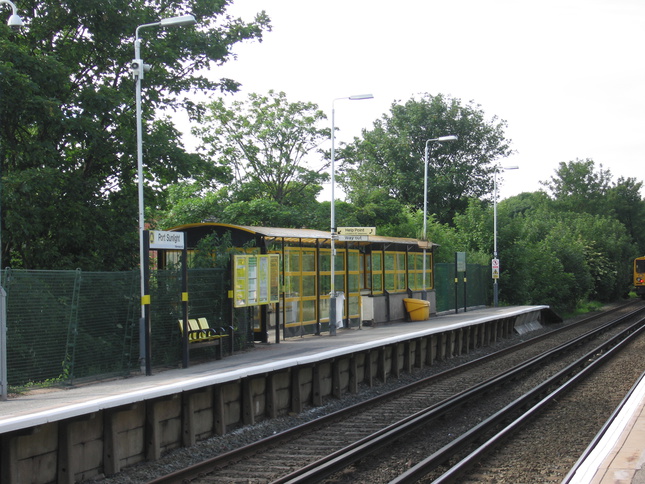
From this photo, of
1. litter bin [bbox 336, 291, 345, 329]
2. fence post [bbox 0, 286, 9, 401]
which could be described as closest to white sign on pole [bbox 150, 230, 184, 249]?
fence post [bbox 0, 286, 9, 401]

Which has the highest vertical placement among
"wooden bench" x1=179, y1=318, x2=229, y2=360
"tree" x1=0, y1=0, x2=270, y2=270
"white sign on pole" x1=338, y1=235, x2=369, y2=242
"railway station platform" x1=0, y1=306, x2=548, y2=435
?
"tree" x1=0, y1=0, x2=270, y2=270

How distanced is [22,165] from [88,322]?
7.79 meters

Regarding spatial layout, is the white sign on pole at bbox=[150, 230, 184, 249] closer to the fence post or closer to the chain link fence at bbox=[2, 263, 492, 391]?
the chain link fence at bbox=[2, 263, 492, 391]

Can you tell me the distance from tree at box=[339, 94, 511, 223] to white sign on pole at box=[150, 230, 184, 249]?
42.9 metres

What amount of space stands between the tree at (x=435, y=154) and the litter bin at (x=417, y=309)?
101 ft

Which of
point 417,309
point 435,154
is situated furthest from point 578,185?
point 417,309

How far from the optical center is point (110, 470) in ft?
29.2

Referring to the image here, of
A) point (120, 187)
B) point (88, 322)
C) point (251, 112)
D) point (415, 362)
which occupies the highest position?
point (251, 112)

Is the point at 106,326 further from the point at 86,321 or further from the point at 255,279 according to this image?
the point at 255,279

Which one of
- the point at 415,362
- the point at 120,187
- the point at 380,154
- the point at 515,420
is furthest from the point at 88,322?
the point at 380,154

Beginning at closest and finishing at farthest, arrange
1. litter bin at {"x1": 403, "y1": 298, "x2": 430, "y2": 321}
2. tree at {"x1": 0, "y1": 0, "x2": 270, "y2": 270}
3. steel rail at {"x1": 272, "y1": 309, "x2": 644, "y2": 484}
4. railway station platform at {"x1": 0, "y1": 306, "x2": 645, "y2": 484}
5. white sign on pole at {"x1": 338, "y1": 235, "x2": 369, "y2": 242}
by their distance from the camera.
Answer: railway station platform at {"x1": 0, "y1": 306, "x2": 645, "y2": 484} → steel rail at {"x1": 272, "y1": 309, "x2": 644, "y2": 484} → tree at {"x1": 0, "y1": 0, "x2": 270, "y2": 270} → white sign on pole at {"x1": 338, "y1": 235, "x2": 369, "y2": 242} → litter bin at {"x1": 403, "y1": 298, "x2": 430, "y2": 321}

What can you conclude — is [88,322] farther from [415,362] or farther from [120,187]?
[415,362]

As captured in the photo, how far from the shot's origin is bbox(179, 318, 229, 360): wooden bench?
1341cm

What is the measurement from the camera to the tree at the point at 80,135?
16.0 metres
